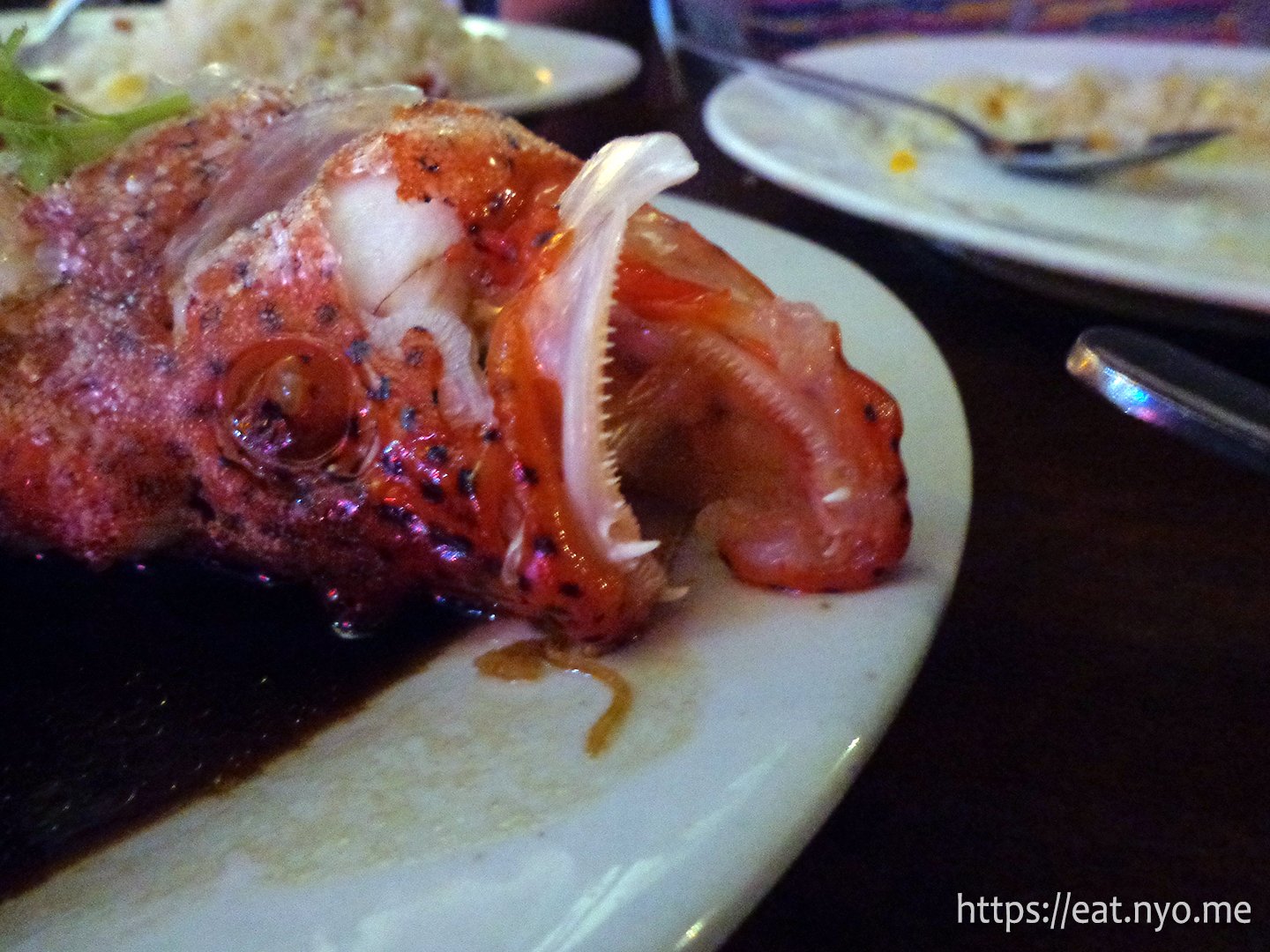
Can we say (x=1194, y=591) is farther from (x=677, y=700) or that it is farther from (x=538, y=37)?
(x=538, y=37)

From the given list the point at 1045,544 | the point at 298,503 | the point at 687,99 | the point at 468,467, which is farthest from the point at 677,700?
the point at 687,99

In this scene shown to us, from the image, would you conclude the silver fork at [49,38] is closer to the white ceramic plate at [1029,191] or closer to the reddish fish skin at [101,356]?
the white ceramic plate at [1029,191]

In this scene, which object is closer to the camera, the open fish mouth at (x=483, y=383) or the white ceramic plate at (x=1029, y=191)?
the open fish mouth at (x=483, y=383)

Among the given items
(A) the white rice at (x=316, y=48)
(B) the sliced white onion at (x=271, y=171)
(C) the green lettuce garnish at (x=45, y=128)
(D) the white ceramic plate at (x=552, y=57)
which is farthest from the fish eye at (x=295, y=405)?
(A) the white rice at (x=316, y=48)

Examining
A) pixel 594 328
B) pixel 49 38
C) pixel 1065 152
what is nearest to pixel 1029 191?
pixel 1065 152

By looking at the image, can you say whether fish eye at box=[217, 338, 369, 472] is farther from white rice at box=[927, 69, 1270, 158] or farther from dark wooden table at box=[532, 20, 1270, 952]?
white rice at box=[927, 69, 1270, 158]

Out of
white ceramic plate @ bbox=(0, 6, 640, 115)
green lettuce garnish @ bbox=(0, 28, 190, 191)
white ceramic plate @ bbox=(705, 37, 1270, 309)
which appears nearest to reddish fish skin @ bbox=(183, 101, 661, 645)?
green lettuce garnish @ bbox=(0, 28, 190, 191)
